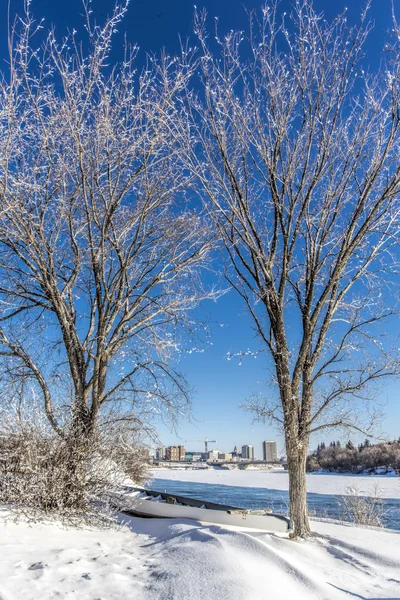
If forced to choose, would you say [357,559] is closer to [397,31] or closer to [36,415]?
[36,415]

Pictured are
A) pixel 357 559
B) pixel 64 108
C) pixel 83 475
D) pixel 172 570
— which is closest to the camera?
pixel 172 570

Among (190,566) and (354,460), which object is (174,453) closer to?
(190,566)

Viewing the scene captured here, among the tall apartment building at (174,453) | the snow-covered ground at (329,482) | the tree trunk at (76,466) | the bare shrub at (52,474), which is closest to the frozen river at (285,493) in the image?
the snow-covered ground at (329,482)

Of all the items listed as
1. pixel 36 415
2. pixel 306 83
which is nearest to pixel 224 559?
pixel 36 415

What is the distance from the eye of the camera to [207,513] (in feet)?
20.4

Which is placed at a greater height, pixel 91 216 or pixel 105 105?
pixel 105 105

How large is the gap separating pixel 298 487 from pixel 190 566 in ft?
8.37

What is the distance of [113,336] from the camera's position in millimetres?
8430

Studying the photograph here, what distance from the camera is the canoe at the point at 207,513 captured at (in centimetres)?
588

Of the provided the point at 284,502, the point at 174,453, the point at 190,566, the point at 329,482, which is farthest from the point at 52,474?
the point at 329,482

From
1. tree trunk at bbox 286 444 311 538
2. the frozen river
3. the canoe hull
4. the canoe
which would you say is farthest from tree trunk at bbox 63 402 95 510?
the frozen river

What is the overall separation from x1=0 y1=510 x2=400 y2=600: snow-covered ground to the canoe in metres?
0.47

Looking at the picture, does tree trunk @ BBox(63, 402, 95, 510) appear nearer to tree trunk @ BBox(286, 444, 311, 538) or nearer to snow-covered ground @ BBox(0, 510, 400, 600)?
snow-covered ground @ BBox(0, 510, 400, 600)

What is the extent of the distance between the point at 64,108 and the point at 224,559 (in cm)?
706
